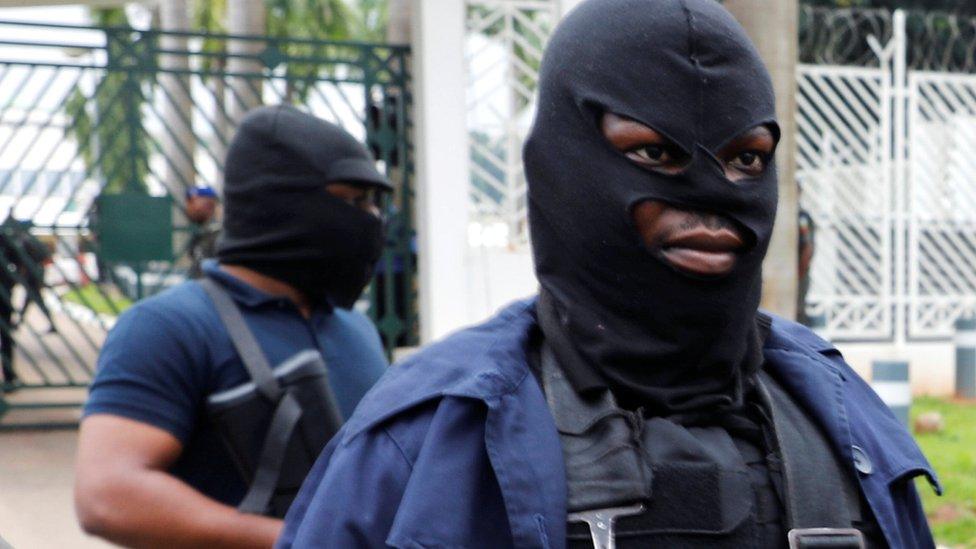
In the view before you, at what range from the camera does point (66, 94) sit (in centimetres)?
762

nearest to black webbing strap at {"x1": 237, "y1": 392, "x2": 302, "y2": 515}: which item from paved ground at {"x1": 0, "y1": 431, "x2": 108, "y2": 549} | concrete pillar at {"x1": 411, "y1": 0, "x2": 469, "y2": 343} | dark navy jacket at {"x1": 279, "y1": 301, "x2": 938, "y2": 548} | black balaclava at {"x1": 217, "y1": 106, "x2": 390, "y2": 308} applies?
black balaclava at {"x1": 217, "y1": 106, "x2": 390, "y2": 308}

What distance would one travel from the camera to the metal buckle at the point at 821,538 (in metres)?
1.47

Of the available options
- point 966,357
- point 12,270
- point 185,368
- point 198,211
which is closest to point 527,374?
point 185,368

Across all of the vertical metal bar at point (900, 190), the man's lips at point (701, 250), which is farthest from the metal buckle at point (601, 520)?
the vertical metal bar at point (900, 190)

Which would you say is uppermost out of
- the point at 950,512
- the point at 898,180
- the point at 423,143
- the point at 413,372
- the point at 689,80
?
the point at 689,80

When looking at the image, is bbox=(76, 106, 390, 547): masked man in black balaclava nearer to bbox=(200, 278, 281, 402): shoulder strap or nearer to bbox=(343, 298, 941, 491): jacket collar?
bbox=(200, 278, 281, 402): shoulder strap

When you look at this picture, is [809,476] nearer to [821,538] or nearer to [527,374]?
[821,538]

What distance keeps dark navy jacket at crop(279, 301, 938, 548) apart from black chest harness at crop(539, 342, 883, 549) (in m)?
0.03

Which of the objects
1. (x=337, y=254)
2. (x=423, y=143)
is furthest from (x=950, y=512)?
(x=337, y=254)

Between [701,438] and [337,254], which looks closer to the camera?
[701,438]

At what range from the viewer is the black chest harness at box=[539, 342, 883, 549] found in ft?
4.76

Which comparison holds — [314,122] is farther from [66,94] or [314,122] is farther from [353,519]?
[66,94]

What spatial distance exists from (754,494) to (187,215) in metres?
6.51

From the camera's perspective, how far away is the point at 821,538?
1.48 m
